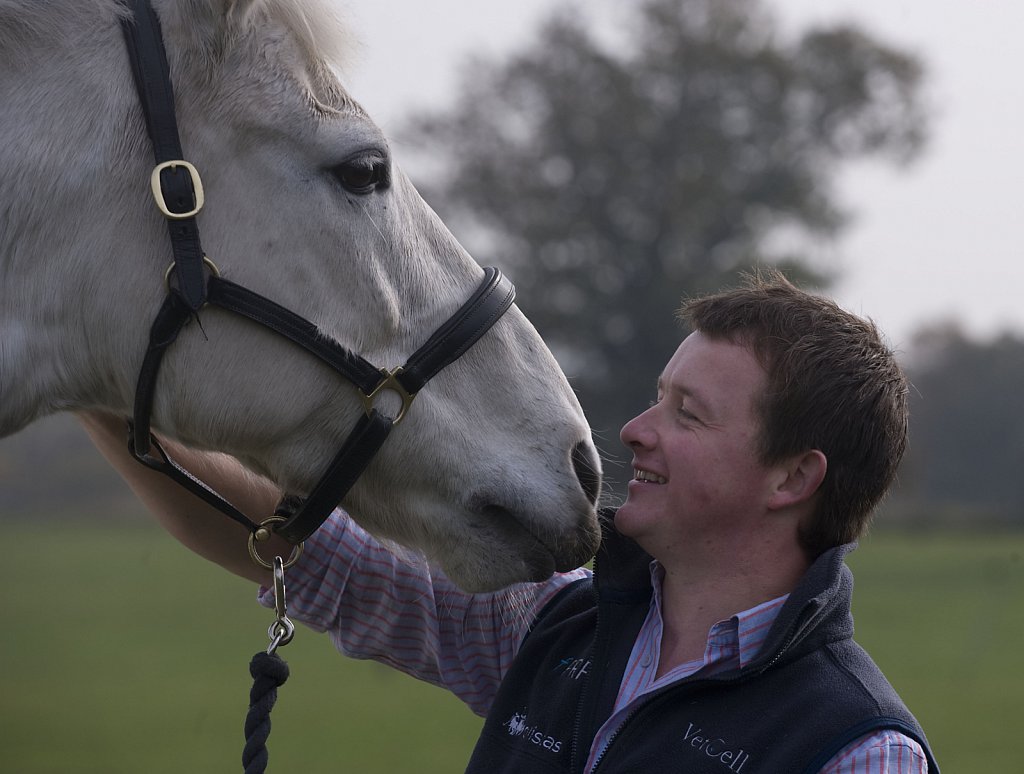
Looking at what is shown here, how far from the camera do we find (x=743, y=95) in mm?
31438

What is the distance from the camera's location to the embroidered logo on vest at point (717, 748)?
196 centimetres

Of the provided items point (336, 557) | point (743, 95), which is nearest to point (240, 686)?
point (336, 557)

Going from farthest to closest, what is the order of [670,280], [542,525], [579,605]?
1. [670,280]
2. [579,605]
3. [542,525]

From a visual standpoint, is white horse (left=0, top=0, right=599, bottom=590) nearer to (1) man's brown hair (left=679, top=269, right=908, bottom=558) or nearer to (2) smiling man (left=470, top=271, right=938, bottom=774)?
(2) smiling man (left=470, top=271, right=938, bottom=774)

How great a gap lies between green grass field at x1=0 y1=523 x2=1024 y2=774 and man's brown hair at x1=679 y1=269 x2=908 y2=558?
696cm

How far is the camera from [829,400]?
2277 mm

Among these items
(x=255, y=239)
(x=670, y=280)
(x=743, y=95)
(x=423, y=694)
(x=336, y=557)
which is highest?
(x=743, y=95)

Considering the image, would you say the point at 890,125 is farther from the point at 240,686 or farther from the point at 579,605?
the point at 579,605

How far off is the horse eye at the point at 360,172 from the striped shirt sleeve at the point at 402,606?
81 centimetres

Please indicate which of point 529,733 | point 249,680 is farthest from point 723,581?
point 249,680

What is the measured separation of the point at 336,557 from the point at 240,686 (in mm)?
10876

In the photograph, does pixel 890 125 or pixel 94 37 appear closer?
pixel 94 37

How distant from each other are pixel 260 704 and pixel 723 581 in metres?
0.92

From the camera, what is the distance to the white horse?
206cm
